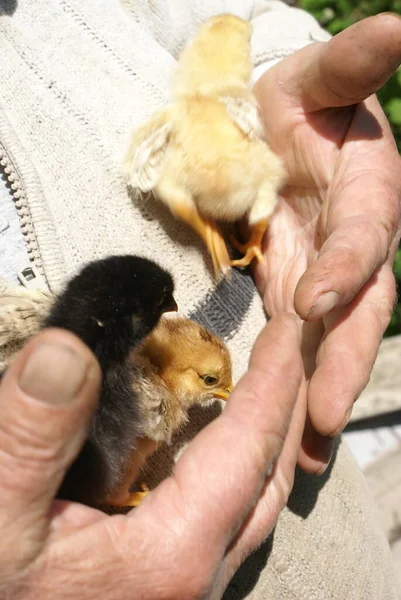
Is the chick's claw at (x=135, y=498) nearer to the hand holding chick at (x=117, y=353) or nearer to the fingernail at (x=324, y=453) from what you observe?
the hand holding chick at (x=117, y=353)

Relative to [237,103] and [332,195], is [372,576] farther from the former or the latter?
[237,103]

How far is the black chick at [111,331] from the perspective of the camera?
750mm

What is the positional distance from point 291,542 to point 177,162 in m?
0.73

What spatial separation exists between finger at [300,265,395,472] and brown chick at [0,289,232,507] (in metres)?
0.17

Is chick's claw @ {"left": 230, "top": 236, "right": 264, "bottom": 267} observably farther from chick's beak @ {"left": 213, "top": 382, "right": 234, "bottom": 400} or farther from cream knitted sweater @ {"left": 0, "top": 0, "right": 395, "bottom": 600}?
chick's beak @ {"left": 213, "top": 382, "right": 234, "bottom": 400}

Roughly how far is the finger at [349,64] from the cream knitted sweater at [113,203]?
0.30 metres

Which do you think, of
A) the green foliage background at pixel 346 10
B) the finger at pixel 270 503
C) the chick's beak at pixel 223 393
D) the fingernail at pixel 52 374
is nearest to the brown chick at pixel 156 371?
the chick's beak at pixel 223 393

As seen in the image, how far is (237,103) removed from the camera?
1.16m

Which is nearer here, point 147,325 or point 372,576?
point 147,325

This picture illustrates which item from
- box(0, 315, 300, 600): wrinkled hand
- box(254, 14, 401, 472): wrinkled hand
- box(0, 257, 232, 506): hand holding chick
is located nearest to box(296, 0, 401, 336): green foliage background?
box(254, 14, 401, 472): wrinkled hand

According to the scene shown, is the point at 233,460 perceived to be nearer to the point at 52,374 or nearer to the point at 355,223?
the point at 52,374

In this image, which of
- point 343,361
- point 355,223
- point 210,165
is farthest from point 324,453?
point 210,165

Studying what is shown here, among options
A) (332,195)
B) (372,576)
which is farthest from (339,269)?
(372,576)

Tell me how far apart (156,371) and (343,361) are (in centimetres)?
31
